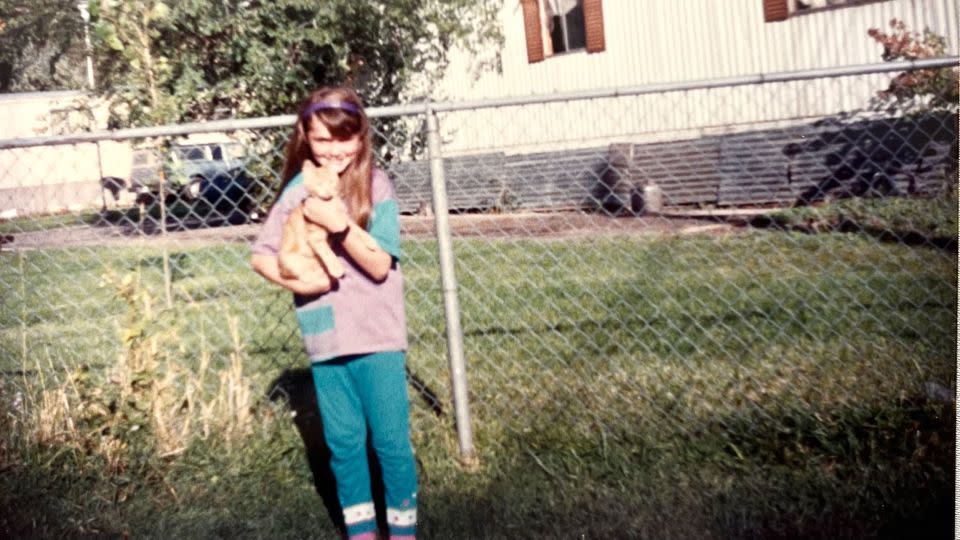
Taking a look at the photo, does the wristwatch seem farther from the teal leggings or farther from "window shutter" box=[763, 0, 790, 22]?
"window shutter" box=[763, 0, 790, 22]

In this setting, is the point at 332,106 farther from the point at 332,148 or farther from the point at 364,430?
the point at 364,430

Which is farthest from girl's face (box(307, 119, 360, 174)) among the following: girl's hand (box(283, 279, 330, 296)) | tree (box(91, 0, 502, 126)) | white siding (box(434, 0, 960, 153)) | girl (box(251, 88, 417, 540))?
tree (box(91, 0, 502, 126))

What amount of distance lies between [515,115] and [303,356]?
8.82 m

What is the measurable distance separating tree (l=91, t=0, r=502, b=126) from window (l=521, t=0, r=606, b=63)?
70 cm

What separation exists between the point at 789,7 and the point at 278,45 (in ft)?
22.6

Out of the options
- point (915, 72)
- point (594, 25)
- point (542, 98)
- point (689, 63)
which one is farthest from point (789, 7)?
point (542, 98)

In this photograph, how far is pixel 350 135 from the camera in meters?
3.10

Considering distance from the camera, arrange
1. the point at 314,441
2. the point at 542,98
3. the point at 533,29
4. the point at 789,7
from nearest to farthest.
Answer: the point at 542,98, the point at 314,441, the point at 789,7, the point at 533,29

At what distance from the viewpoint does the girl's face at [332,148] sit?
3082mm

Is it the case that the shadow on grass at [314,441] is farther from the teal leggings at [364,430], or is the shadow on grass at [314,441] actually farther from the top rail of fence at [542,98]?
the top rail of fence at [542,98]

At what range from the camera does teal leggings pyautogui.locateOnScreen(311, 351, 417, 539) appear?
10.3ft

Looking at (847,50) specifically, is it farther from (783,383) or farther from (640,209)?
(783,383)

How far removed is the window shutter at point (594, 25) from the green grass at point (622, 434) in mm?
8004

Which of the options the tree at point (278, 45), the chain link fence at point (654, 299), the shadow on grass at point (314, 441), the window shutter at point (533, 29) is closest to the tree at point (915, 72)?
the chain link fence at point (654, 299)
